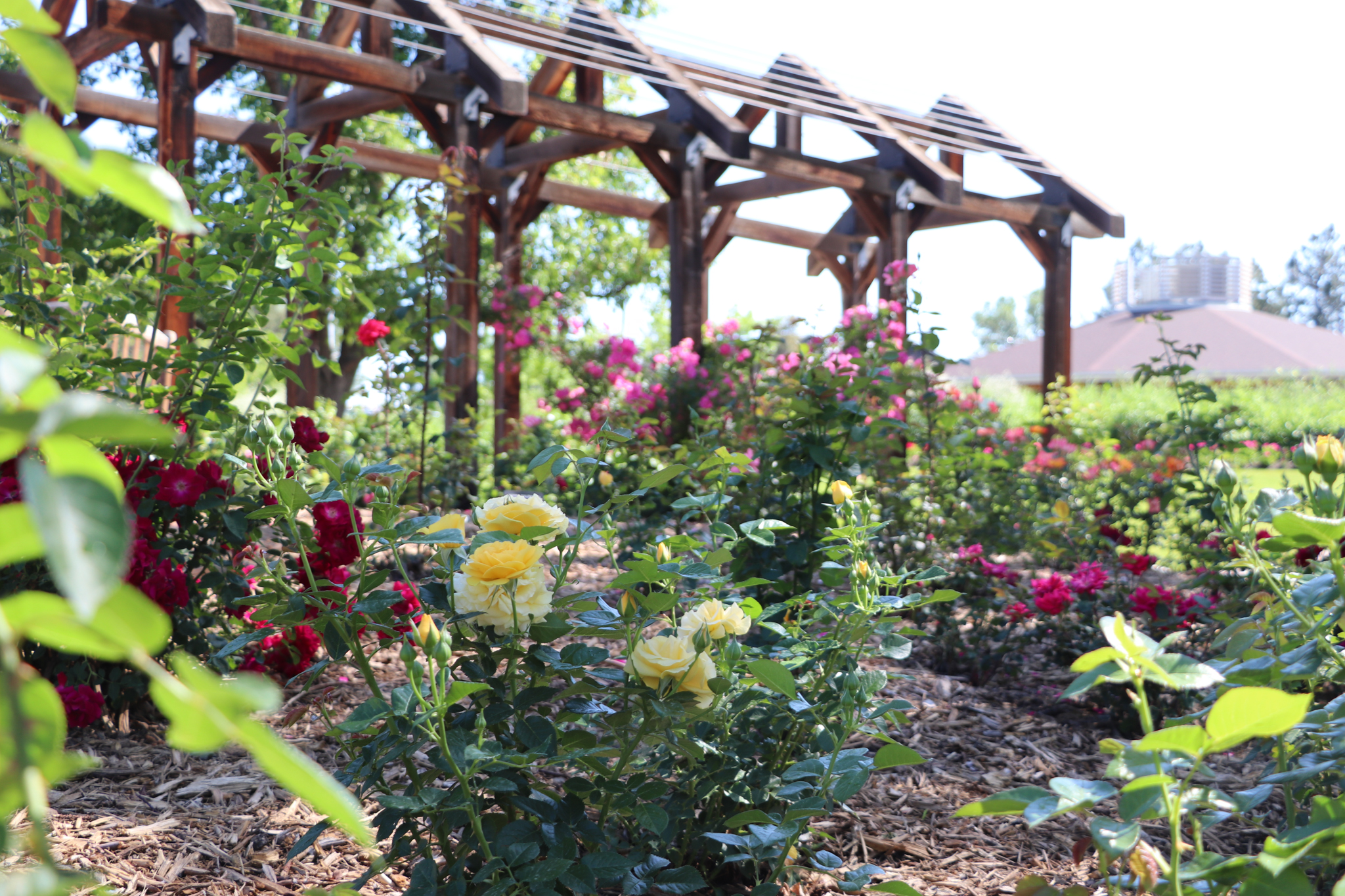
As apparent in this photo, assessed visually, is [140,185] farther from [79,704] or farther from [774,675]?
A: [79,704]

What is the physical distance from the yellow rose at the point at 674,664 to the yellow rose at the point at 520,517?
0.21 meters

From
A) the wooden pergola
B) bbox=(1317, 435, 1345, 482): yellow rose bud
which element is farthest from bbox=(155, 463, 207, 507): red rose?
the wooden pergola

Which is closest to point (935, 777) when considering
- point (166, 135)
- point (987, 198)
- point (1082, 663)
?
point (1082, 663)

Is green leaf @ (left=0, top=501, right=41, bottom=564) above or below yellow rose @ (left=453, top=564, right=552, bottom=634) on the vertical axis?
above

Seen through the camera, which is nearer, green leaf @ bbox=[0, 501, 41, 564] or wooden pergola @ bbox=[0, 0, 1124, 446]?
green leaf @ bbox=[0, 501, 41, 564]

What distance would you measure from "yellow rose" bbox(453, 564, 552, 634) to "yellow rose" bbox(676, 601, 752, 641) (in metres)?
0.21

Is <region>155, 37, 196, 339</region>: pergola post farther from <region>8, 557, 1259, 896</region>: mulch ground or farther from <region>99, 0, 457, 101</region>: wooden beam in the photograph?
<region>8, 557, 1259, 896</region>: mulch ground

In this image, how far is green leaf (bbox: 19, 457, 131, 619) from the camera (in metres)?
0.28

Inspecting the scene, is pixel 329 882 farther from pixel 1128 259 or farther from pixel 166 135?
pixel 1128 259

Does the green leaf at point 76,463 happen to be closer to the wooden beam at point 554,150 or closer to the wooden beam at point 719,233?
the wooden beam at point 554,150

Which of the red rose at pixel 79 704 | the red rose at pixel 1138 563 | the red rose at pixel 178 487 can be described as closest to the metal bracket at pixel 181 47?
the red rose at pixel 178 487

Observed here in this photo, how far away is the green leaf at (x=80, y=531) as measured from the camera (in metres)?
0.28

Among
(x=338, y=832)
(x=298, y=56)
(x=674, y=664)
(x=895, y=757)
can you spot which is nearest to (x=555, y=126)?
(x=298, y=56)

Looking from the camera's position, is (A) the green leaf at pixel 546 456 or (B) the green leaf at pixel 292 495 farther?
(A) the green leaf at pixel 546 456
